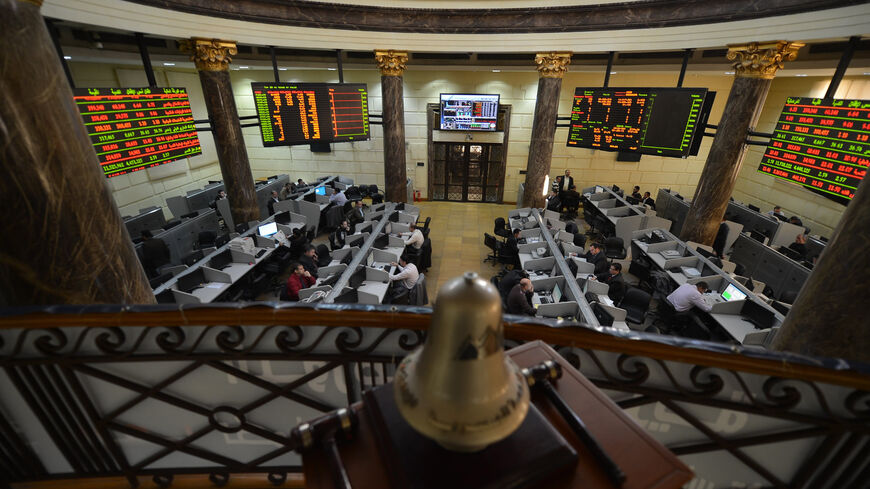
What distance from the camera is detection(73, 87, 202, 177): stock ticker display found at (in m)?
5.47

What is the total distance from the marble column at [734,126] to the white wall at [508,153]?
5715 millimetres

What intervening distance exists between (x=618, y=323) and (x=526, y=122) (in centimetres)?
948

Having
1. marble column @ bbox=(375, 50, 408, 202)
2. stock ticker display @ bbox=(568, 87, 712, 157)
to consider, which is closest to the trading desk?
stock ticker display @ bbox=(568, 87, 712, 157)

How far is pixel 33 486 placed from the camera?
187cm

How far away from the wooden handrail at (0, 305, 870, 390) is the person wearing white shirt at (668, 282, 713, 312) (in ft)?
18.3

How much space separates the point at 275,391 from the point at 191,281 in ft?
19.3

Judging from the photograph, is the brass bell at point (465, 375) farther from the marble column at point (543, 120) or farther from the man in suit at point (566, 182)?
the man in suit at point (566, 182)

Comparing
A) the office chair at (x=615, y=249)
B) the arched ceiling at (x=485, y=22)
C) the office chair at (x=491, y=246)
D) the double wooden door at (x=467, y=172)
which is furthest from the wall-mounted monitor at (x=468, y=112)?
the office chair at (x=615, y=249)

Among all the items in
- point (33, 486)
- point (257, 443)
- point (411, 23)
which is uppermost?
point (411, 23)

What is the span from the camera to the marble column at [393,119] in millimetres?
9078

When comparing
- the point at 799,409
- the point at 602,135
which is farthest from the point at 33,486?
the point at 602,135

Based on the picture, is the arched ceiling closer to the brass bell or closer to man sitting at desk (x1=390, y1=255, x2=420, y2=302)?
man sitting at desk (x1=390, y1=255, x2=420, y2=302)

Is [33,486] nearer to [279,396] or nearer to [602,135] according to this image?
[279,396]

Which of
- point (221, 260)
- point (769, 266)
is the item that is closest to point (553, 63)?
point (769, 266)
